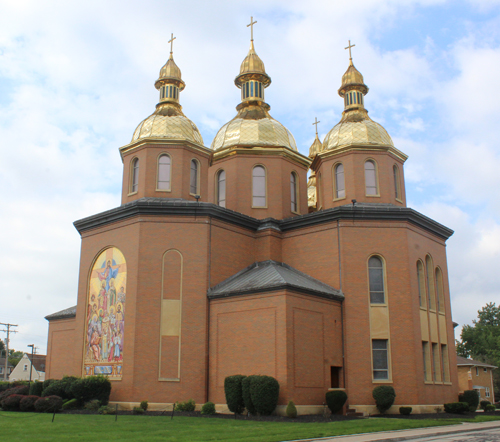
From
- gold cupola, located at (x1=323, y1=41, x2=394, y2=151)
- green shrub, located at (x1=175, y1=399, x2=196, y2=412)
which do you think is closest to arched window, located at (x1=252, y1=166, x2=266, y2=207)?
gold cupola, located at (x1=323, y1=41, x2=394, y2=151)

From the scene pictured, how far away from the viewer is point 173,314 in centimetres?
2328

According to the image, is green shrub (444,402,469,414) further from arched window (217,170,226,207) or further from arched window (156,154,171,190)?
arched window (156,154,171,190)

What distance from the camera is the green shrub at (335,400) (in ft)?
70.9

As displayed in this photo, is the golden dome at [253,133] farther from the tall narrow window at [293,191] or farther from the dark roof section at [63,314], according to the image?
the dark roof section at [63,314]

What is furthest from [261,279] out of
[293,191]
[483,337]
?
[483,337]

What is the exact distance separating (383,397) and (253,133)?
1544 cm

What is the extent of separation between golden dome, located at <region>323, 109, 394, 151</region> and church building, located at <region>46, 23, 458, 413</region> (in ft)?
0.29

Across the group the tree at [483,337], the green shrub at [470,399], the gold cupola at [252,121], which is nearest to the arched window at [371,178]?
the gold cupola at [252,121]

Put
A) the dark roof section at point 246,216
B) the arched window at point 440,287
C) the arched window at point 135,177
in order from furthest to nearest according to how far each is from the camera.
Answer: the arched window at point 440,287 < the arched window at point 135,177 < the dark roof section at point 246,216

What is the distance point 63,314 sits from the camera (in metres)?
30.6

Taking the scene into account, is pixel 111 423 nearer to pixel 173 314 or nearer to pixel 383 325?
pixel 173 314

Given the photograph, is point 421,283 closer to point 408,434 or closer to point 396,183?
point 396,183

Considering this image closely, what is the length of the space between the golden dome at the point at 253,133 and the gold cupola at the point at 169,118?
244 cm

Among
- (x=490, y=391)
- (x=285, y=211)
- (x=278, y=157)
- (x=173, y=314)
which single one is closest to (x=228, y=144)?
(x=278, y=157)
